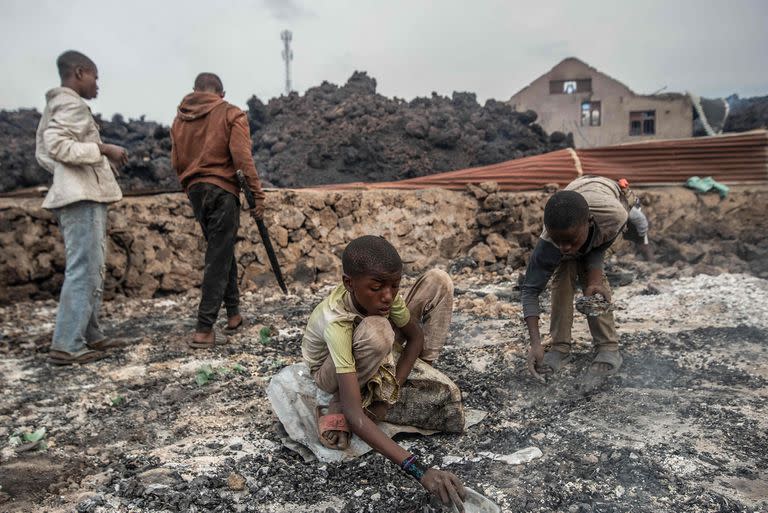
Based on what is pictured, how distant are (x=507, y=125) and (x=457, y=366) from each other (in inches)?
372

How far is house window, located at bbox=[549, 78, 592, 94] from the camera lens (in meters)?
19.3

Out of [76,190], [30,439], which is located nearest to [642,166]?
[76,190]

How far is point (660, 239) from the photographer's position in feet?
20.2

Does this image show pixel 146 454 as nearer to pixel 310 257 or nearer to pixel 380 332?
pixel 380 332

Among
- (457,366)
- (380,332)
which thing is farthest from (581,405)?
(380,332)

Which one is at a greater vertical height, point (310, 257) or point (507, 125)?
point (507, 125)

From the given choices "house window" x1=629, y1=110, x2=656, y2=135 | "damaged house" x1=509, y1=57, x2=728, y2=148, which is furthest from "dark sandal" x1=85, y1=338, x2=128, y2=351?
"house window" x1=629, y1=110, x2=656, y2=135

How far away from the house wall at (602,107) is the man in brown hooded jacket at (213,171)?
1576 centimetres

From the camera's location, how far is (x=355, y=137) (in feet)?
33.9

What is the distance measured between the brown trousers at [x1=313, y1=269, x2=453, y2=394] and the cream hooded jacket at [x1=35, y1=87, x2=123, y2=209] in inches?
83.7

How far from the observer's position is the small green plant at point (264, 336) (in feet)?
12.5

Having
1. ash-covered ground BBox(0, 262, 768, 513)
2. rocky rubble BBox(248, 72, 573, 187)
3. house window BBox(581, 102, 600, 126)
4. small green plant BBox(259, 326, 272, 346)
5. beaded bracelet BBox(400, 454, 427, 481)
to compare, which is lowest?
ash-covered ground BBox(0, 262, 768, 513)

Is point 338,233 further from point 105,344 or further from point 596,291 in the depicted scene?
point 596,291

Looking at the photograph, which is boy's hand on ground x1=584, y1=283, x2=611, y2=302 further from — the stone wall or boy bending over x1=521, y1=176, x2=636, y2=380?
the stone wall
